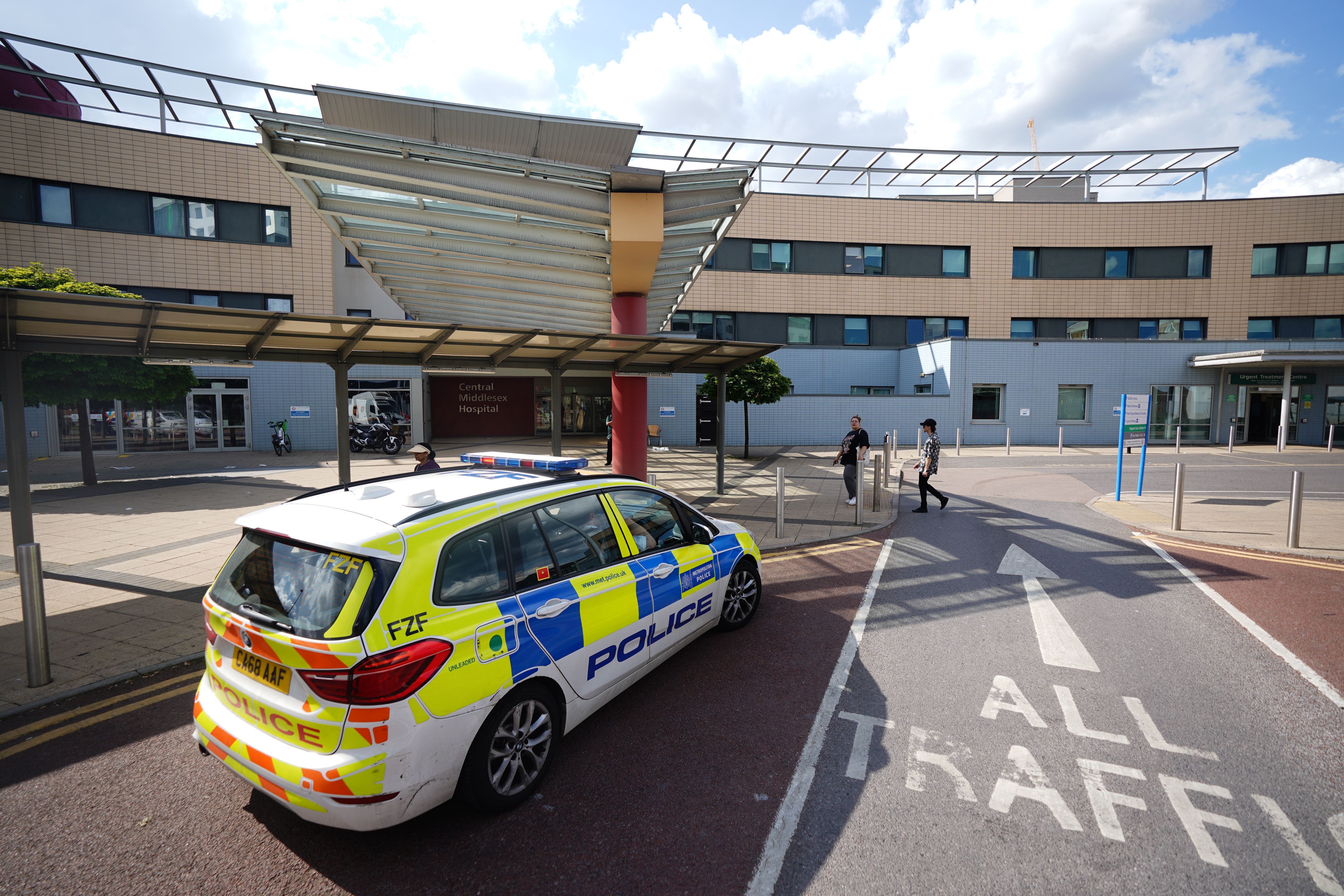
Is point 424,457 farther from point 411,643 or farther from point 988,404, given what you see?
point 988,404

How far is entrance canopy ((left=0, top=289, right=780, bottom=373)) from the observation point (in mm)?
5289

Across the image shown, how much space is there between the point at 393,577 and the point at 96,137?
29080 millimetres

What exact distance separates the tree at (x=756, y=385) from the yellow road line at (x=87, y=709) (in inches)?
658

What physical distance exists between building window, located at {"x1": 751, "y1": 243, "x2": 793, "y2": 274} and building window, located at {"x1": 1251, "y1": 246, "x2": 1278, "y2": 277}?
2182 centimetres

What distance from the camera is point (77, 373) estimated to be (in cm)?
1327

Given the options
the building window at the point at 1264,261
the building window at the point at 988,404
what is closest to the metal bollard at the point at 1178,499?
the building window at the point at 988,404

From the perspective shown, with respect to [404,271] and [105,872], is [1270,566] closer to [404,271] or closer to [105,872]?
[105,872]

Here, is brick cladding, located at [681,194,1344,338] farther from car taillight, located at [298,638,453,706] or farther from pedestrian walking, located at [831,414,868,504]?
car taillight, located at [298,638,453,706]

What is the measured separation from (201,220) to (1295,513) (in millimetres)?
31846

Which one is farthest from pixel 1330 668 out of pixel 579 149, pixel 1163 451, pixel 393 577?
pixel 1163 451

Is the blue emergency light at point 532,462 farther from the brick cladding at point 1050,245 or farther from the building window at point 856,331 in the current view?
the building window at point 856,331

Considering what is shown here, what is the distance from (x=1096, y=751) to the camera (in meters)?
3.61

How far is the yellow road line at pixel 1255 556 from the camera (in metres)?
7.45

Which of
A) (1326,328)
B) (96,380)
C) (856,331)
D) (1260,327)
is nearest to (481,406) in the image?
(96,380)
